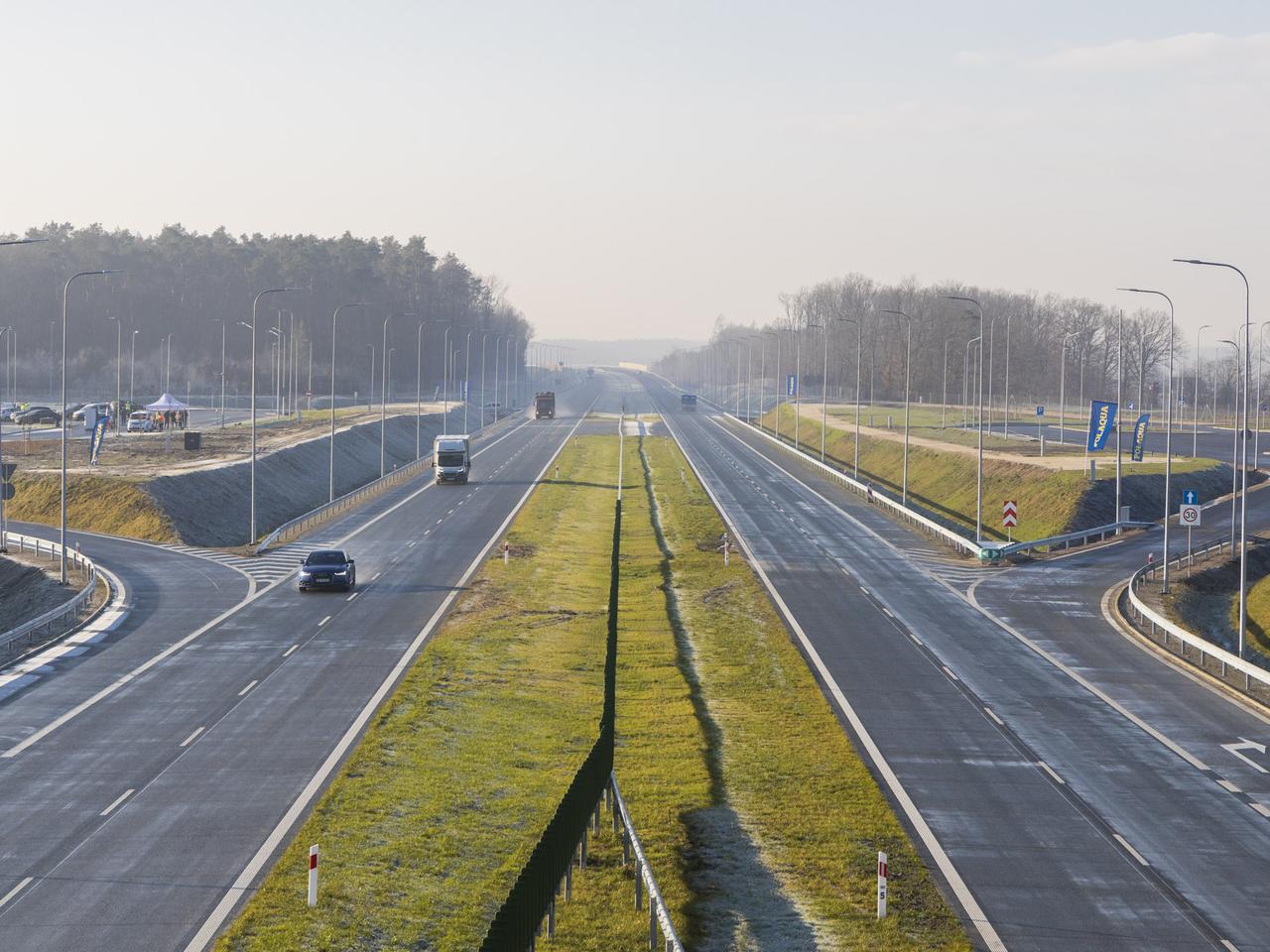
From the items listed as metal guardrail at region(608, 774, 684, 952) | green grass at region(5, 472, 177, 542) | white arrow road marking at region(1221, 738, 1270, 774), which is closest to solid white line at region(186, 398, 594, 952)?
metal guardrail at region(608, 774, 684, 952)

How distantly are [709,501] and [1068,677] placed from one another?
45488 millimetres

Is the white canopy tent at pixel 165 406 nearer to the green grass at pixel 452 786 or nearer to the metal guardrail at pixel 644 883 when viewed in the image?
the green grass at pixel 452 786

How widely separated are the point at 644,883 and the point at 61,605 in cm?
3380

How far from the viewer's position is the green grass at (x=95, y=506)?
227 ft

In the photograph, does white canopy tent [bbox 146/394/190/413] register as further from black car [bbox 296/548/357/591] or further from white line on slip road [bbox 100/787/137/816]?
white line on slip road [bbox 100/787/137/816]

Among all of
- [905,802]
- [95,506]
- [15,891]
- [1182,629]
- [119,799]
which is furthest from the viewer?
[95,506]

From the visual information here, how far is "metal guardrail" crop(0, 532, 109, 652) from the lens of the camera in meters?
41.5

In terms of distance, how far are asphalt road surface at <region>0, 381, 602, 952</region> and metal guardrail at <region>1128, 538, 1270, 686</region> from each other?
22.4 m

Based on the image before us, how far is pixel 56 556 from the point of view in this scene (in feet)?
194

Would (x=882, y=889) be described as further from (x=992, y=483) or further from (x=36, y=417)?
(x=36, y=417)

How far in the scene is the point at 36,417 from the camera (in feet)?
418

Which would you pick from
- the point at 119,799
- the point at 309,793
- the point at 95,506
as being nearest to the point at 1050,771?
the point at 309,793

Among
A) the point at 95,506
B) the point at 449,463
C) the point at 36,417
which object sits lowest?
the point at 95,506

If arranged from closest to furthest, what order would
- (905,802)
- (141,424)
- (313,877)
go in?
(313,877)
(905,802)
(141,424)
